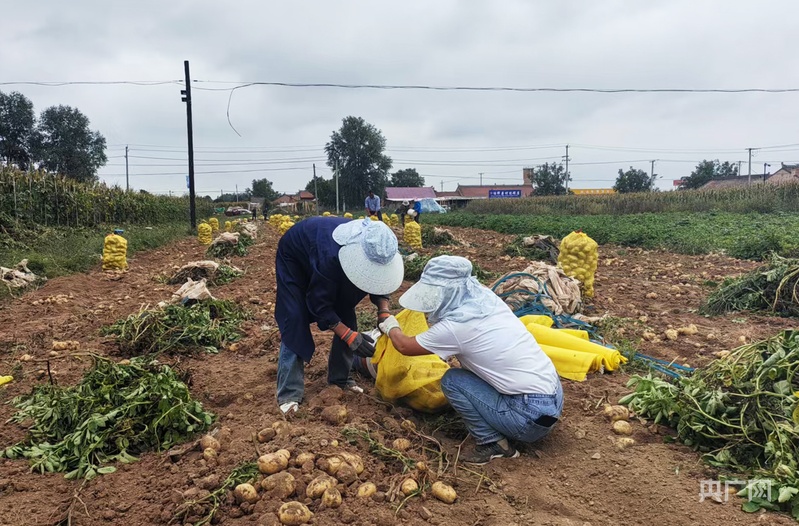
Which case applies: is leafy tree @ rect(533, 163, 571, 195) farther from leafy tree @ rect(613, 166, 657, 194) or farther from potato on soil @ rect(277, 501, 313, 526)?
potato on soil @ rect(277, 501, 313, 526)

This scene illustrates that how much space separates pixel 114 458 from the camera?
8.98 ft

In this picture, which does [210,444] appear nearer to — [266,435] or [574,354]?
[266,435]

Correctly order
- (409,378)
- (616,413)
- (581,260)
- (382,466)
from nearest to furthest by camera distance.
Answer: (382,466)
(616,413)
(409,378)
(581,260)

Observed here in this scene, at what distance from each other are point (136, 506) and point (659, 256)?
11.7 meters

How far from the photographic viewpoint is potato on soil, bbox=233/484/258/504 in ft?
7.17

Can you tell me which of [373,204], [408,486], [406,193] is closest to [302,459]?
[408,486]

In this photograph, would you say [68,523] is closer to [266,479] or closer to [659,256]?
[266,479]

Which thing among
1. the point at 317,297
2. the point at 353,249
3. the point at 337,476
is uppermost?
the point at 353,249

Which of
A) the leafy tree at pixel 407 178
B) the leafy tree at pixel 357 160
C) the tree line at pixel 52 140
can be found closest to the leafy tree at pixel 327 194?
the leafy tree at pixel 357 160

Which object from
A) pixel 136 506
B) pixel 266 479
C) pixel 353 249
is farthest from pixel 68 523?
pixel 353 249

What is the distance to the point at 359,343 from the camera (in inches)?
126

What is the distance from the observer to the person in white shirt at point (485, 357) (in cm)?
279

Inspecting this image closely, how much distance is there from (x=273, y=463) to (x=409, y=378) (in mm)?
1143

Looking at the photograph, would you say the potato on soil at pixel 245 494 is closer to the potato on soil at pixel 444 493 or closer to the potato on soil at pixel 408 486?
the potato on soil at pixel 408 486
